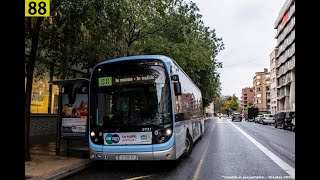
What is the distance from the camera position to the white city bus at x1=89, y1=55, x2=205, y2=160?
9.06 meters

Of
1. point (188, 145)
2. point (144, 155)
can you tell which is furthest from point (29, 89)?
point (188, 145)

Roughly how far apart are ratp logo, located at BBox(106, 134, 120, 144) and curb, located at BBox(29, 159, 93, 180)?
118 centimetres

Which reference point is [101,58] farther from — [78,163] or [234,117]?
[234,117]

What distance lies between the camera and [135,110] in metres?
9.28

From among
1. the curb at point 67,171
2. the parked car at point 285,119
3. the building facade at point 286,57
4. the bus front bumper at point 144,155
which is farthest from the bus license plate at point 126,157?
the building facade at point 286,57

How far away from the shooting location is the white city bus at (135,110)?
29.7 ft

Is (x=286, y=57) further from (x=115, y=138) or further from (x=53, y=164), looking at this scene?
(x=53, y=164)

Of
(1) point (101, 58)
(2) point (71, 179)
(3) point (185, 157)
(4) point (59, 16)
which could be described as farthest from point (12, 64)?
(1) point (101, 58)

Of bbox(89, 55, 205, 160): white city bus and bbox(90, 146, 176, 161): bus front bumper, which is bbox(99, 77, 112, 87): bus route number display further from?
bbox(90, 146, 176, 161): bus front bumper

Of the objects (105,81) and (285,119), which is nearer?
(105,81)

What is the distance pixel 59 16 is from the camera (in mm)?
11195

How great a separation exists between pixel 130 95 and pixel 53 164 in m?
2.91

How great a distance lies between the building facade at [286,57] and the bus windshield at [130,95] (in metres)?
66.6

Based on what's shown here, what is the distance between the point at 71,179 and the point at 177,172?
2651mm
